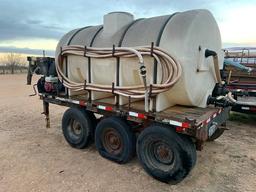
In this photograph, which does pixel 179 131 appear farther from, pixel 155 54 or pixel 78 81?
pixel 78 81

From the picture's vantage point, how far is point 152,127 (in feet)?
11.8

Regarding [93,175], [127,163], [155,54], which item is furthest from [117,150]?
[155,54]

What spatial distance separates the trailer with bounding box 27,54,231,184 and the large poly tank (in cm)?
24

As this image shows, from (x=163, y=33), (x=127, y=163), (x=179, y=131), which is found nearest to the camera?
(x=179, y=131)

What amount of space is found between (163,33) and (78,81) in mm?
2196

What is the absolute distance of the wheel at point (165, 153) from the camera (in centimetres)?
336

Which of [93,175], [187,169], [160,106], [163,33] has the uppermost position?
[163,33]

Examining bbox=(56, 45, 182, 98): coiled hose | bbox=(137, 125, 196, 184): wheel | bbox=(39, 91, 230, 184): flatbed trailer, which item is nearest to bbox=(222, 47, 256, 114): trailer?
bbox=(39, 91, 230, 184): flatbed trailer

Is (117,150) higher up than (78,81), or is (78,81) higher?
(78,81)

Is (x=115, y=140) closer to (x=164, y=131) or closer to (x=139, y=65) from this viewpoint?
(x=164, y=131)

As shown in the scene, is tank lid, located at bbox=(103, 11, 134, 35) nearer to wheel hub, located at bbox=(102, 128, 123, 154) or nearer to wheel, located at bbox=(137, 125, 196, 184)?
wheel hub, located at bbox=(102, 128, 123, 154)

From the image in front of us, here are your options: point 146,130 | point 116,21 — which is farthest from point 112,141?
point 116,21

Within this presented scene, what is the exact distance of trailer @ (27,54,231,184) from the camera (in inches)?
133

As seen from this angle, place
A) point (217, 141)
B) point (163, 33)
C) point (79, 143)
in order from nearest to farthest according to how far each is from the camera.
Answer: point (163, 33)
point (79, 143)
point (217, 141)
